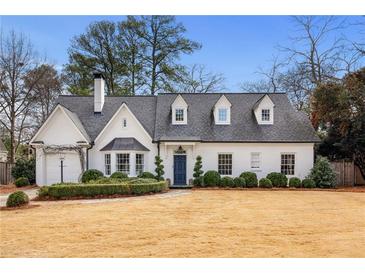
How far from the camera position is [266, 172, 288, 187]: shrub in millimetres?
21219

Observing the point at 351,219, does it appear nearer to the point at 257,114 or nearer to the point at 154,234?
the point at 154,234

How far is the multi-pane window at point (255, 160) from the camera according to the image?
22.3 meters

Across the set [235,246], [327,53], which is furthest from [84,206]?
[327,53]

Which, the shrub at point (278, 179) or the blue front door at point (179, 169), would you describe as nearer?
the shrub at point (278, 179)

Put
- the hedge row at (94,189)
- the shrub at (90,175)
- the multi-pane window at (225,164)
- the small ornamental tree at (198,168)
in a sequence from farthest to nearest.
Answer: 1. the multi-pane window at (225,164)
2. the small ornamental tree at (198,168)
3. the shrub at (90,175)
4. the hedge row at (94,189)

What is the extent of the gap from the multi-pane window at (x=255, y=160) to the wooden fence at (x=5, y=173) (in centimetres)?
1656

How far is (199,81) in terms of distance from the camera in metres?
35.5

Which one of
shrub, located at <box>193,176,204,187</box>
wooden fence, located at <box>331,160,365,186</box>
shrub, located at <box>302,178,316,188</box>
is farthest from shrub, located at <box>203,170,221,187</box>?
wooden fence, located at <box>331,160,365,186</box>

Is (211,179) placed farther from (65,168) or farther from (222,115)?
(65,168)

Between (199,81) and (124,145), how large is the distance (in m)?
Answer: 15.8

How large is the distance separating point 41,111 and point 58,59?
5.00 m

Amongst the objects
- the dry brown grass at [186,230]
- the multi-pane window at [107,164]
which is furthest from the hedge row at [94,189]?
the multi-pane window at [107,164]

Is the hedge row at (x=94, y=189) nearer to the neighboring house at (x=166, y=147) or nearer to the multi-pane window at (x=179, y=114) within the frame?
the neighboring house at (x=166, y=147)

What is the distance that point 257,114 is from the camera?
23562 millimetres
